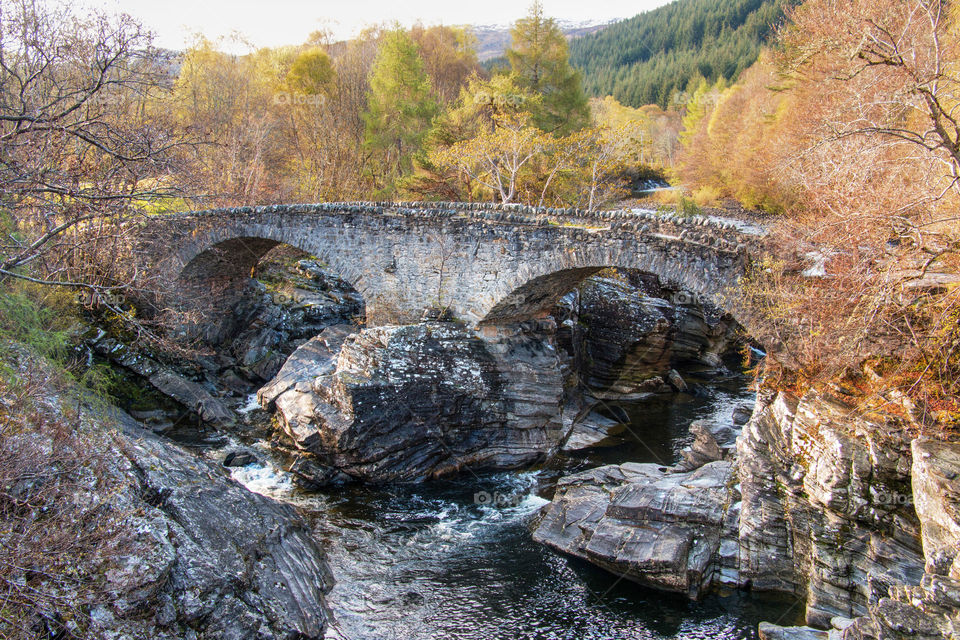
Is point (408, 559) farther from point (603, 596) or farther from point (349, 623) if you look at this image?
point (603, 596)

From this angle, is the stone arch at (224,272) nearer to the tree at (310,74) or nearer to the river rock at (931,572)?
the tree at (310,74)

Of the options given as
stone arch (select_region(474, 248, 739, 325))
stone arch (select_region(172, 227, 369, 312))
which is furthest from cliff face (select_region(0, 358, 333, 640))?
stone arch (select_region(172, 227, 369, 312))

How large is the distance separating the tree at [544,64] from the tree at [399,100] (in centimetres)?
485

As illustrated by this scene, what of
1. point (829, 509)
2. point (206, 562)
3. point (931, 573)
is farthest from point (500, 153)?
point (931, 573)

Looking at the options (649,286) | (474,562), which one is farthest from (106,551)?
(649,286)

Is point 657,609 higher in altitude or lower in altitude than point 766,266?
lower

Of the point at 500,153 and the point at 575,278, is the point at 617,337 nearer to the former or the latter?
the point at 575,278

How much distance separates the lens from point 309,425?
13.6 metres

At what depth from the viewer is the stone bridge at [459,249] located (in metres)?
11.9

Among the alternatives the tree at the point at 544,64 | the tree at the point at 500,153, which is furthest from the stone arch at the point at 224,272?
the tree at the point at 544,64

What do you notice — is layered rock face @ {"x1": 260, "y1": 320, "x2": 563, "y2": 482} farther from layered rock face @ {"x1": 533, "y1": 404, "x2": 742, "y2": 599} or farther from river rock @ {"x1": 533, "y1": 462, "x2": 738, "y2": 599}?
river rock @ {"x1": 533, "y1": 462, "x2": 738, "y2": 599}

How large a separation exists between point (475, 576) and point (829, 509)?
5.78 m

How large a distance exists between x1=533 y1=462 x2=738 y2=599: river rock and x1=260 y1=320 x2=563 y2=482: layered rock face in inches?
111

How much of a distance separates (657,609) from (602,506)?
241 cm
